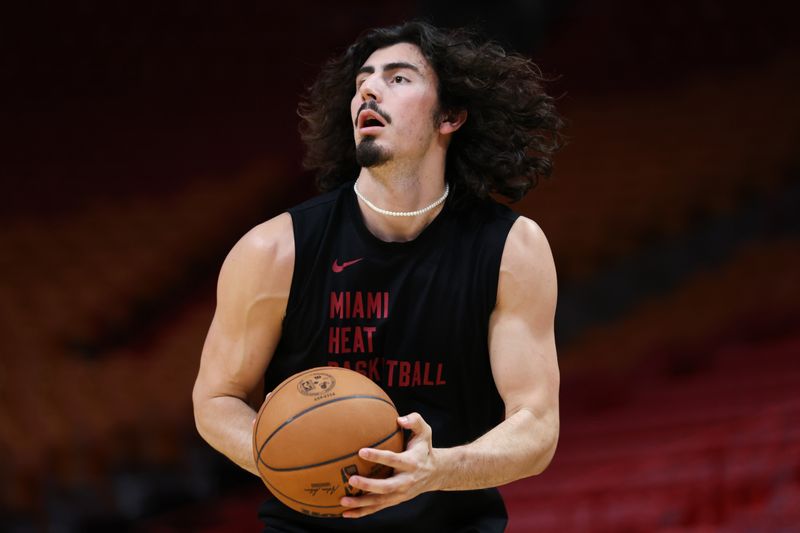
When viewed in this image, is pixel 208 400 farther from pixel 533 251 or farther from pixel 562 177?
pixel 562 177

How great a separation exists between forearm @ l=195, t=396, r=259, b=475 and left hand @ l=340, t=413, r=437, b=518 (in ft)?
1.63

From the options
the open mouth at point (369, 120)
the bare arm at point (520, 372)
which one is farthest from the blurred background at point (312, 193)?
the bare arm at point (520, 372)

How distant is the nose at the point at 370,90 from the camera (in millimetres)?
3074

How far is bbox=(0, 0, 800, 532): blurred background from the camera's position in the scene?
685cm

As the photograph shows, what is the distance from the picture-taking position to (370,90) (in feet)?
10.1

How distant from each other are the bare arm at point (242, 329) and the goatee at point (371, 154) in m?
0.29

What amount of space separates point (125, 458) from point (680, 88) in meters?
7.15

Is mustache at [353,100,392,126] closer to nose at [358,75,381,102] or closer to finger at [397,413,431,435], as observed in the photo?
nose at [358,75,381,102]

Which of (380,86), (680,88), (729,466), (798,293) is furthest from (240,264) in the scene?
(680,88)

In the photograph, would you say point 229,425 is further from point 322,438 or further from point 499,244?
point 499,244

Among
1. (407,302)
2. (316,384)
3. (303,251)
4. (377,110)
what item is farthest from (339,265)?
(316,384)

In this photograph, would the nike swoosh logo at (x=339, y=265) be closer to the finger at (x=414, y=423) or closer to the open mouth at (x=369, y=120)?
the open mouth at (x=369, y=120)

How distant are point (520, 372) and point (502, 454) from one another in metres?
0.26

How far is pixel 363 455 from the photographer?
2414mm
